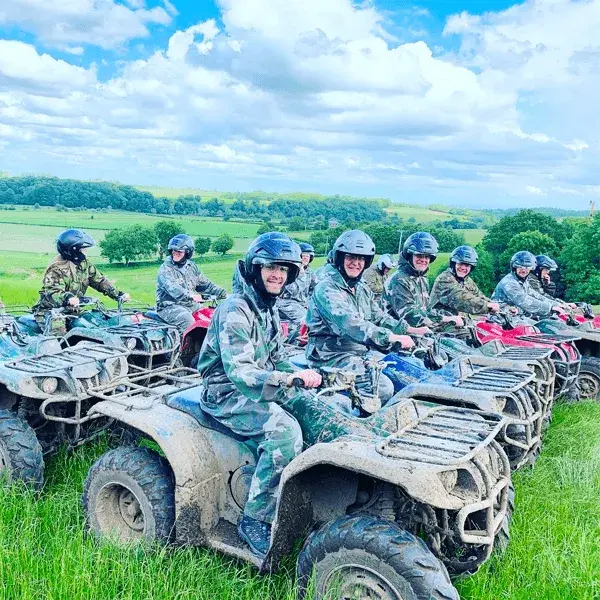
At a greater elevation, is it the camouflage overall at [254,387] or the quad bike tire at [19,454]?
the camouflage overall at [254,387]

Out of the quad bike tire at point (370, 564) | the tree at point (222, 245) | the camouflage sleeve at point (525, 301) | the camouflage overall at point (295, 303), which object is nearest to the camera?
the quad bike tire at point (370, 564)

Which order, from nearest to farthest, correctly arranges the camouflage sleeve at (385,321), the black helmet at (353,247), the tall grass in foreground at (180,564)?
1. the tall grass in foreground at (180,564)
2. the black helmet at (353,247)
3. the camouflage sleeve at (385,321)

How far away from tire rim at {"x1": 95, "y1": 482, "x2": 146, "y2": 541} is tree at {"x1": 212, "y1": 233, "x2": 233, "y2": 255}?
940 cm

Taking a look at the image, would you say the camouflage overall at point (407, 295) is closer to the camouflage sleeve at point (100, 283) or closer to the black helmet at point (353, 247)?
the black helmet at point (353, 247)

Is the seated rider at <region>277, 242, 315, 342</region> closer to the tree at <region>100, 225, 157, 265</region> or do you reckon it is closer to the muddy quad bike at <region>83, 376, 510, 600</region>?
the tree at <region>100, 225, 157, 265</region>

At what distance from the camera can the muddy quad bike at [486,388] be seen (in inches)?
209

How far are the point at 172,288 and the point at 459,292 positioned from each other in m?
3.99

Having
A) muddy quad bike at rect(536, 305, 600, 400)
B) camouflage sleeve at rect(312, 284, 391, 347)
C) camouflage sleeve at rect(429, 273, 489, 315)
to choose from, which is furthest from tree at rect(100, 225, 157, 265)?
camouflage sleeve at rect(312, 284, 391, 347)

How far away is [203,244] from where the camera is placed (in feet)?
45.3

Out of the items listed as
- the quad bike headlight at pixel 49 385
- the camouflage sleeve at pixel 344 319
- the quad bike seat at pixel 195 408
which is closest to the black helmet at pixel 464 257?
the camouflage sleeve at pixel 344 319

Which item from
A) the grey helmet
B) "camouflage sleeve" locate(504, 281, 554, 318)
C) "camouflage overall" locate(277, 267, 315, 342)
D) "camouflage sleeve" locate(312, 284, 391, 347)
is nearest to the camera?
"camouflage sleeve" locate(312, 284, 391, 347)

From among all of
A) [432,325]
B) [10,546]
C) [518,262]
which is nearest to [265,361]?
[10,546]

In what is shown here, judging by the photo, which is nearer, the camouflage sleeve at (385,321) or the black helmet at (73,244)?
the camouflage sleeve at (385,321)

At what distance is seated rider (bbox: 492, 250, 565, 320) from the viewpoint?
427 inches
